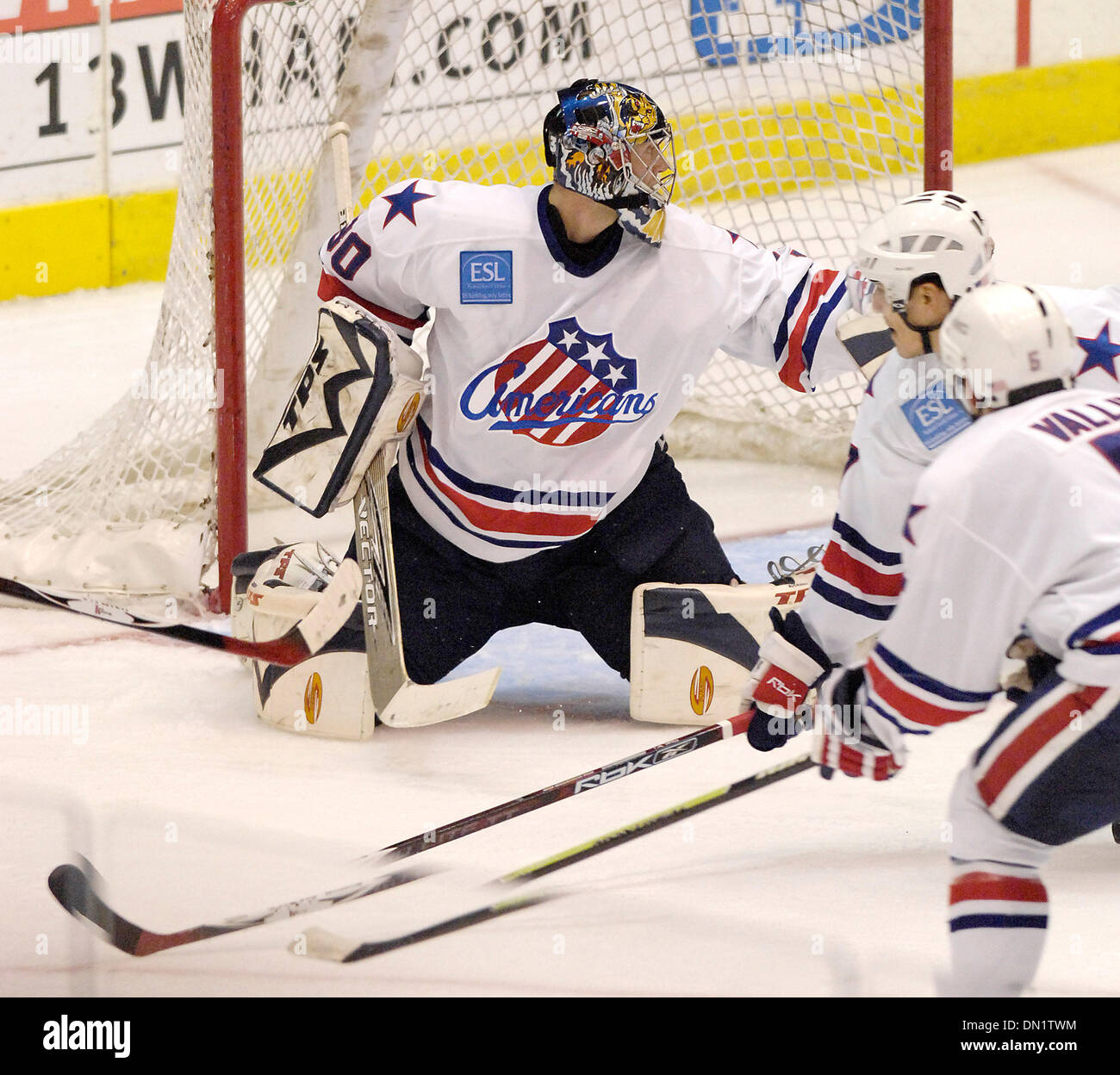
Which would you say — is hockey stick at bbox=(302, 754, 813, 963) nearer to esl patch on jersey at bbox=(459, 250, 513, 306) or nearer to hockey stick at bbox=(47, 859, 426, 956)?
hockey stick at bbox=(47, 859, 426, 956)

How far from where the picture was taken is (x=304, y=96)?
4.07 m

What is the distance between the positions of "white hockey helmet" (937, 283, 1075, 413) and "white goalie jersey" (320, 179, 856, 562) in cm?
108

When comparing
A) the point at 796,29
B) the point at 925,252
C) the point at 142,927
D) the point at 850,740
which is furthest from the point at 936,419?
the point at 796,29

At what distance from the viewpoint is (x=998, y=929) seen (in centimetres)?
191

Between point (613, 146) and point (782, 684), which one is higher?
point (613, 146)

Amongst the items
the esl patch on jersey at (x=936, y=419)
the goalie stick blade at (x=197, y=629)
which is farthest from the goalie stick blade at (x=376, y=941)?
the esl patch on jersey at (x=936, y=419)

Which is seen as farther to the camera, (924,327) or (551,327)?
(551,327)

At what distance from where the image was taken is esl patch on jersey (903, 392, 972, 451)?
2469mm

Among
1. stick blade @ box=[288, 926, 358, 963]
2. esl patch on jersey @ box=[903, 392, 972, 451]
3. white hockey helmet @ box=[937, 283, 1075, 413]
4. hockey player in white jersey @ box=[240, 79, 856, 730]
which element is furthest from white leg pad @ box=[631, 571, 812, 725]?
white hockey helmet @ box=[937, 283, 1075, 413]

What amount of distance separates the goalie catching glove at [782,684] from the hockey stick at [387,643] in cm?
70

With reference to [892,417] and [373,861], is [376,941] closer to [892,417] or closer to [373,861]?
[373,861]

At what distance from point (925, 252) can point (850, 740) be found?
64 cm

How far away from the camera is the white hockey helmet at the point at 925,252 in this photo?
7.77ft

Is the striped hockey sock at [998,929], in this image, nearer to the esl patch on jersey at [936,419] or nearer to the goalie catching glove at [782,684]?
the goalie catching glove at [782,684]
